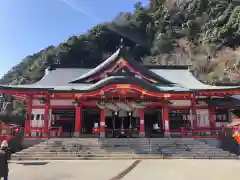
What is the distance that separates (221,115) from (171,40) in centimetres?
5009

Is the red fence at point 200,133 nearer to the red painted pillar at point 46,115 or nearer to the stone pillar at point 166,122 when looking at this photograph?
the stone pillar at point 166,122

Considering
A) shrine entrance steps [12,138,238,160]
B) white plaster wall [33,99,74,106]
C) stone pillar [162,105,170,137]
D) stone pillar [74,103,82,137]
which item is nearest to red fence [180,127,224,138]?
stone pillar [162,105,170,137]

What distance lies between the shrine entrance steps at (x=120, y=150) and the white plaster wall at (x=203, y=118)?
13.2ft

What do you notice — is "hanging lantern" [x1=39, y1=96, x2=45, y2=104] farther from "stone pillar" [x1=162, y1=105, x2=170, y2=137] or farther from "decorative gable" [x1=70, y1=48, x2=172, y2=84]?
"stone pillar" [x1=162, y1=105, x2=170, y2=137]

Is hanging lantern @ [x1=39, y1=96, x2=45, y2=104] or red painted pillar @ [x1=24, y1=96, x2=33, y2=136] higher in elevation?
hanging lantern @ [x1=39, y1=96, x2=45, y2=104]

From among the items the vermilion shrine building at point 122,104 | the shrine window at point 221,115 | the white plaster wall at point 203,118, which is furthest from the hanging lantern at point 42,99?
the shrine window at point 221,115

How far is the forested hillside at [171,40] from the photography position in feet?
164

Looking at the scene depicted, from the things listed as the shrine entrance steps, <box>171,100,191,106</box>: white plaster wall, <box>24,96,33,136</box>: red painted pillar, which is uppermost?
<box>171,100,191,106</box>: white plaster wall

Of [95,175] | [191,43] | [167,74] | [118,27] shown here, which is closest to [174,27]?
[191,43]

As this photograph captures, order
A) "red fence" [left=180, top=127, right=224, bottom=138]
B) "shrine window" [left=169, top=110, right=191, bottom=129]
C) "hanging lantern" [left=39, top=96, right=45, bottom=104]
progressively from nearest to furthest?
"red fence" [left=180, top=127, right=224, bottom=138] < "hanging lantern" [left=39, top=96, right=45, bottom=104] < "shrine window" [left=169, top=110, right=191, bottom=129]

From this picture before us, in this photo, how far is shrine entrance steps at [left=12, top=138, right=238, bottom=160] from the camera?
1394 centimetres

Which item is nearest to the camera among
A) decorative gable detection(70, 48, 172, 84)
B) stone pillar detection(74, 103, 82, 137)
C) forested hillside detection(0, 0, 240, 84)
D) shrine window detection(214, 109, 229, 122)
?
stone pillar detection(74, 103, 82, 137)

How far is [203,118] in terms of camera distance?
65.4 feet

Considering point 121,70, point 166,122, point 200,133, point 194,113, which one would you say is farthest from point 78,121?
point 200,133
